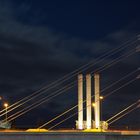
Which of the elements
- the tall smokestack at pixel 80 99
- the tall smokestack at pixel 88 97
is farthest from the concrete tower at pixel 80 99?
the tall smokestack at pixel 88 97

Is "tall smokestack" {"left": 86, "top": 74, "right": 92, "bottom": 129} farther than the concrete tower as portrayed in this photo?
No

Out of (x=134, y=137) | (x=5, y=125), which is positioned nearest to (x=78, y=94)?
(x=5, y=125)

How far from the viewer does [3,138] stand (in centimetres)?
5141

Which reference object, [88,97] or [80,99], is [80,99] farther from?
[88,97]

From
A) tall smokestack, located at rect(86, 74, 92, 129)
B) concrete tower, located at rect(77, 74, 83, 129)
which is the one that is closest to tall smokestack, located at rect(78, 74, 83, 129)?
concrete tower, located at rect(77, 74, 83, 129)

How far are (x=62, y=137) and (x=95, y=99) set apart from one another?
4556 centimetres

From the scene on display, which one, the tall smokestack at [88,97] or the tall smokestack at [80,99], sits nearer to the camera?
the tall smokestack at [88,97]

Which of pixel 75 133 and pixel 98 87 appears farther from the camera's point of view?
pixel 98 87

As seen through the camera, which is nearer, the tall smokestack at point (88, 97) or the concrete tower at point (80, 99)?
the tall smokestack at point (88, 97)

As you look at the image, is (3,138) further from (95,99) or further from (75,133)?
(95,99)

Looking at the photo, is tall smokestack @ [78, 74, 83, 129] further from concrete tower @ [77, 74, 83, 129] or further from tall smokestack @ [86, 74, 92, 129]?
tall smokestack @ [86, 74, 92, 129]

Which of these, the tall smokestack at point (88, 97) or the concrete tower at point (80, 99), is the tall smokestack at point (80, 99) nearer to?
the concrete tower at point (80, 99)

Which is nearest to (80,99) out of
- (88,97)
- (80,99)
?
(80,99)

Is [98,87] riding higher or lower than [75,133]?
higher
